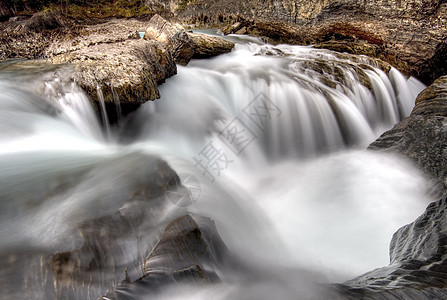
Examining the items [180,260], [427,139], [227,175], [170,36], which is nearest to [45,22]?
[170,36]

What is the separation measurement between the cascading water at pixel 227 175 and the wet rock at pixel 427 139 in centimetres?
21

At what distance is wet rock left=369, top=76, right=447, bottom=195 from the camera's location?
11.5 feet

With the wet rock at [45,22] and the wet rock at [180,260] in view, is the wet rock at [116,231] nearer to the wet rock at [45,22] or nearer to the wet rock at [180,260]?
the wet rock at [180,260]

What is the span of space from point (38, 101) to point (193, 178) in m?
2.62

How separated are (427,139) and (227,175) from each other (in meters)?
3.05

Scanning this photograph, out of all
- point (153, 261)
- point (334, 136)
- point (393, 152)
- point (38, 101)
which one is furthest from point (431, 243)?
point (38, 101)

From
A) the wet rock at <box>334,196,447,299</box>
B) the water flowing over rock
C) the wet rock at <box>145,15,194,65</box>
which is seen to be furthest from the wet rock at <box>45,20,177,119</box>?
the water flowing over rock

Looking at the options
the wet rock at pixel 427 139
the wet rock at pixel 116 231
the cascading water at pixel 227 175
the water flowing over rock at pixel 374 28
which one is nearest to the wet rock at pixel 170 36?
the cascading water at pixel 227 175

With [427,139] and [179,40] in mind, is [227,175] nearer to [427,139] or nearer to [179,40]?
[427,139]

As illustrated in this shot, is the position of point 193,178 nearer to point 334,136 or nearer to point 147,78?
point 147,78

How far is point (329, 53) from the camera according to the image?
7629 mm

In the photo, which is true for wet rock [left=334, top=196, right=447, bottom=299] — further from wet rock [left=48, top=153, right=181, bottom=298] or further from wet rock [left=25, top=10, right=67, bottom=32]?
wet rock [left=25, top=10, right=67, bottom=32]

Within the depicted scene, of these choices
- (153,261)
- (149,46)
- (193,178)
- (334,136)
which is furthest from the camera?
(334,136)

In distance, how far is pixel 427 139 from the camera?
3.88 meters
